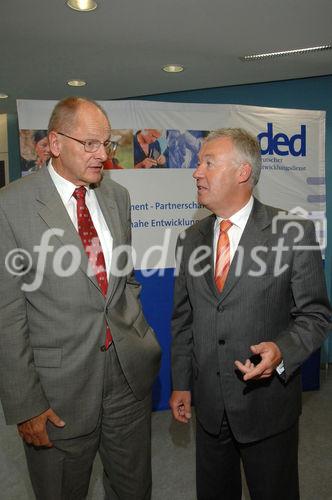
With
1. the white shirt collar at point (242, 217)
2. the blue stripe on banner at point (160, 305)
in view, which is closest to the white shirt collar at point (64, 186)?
the white shirt collar at point (242, 217)

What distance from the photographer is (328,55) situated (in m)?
4.07

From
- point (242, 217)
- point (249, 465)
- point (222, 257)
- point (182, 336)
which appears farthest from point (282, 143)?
point (249, 465)

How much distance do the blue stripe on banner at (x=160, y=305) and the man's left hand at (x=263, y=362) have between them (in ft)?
6.06

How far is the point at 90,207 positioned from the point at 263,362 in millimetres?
921

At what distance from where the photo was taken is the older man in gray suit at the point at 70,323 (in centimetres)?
148

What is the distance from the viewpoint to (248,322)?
5.17 ft

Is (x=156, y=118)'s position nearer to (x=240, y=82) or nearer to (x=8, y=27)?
(x=8, y=27)

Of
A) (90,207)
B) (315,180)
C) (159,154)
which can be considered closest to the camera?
(90,207)

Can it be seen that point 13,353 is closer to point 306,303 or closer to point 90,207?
point 90,207

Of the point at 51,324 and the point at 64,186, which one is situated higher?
the point at 64,186

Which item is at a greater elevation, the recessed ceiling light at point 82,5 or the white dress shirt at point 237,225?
the recessed ceiling light at point 82,5

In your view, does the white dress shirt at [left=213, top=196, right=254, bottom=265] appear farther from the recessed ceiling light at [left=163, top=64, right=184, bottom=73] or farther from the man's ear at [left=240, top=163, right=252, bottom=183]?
the recessed ceiling light at [left=163, top=64, right=184, bottom=73]

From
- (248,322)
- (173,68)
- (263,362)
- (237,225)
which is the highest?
(173,68)

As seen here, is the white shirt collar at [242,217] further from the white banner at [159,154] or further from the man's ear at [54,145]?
the white banner at [159,154]
